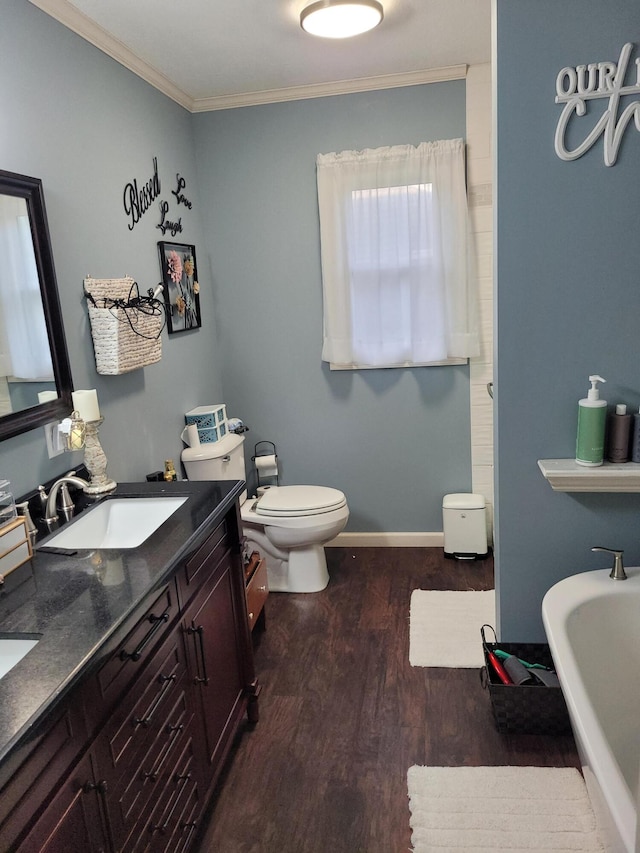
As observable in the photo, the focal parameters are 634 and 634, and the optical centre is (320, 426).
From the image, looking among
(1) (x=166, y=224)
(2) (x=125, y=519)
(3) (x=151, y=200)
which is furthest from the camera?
(1) (x=166, y=224)

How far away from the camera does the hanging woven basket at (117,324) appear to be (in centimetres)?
231

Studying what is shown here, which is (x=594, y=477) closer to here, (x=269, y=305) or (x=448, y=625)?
(x=448, y=625)

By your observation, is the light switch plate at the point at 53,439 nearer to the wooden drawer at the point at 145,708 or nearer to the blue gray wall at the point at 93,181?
the blue gray wall at the point at 93,181

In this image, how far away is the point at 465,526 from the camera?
342 centimetres

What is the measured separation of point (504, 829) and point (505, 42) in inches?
90.5

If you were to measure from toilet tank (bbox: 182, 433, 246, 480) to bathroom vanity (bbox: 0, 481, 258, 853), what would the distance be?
3.02 ft

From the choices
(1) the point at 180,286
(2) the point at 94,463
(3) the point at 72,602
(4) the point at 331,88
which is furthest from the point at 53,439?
(4) the point at 331,88

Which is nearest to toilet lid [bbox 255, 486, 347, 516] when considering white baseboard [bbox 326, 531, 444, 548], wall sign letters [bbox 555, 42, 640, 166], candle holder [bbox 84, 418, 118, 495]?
white baseboard [bbox 326, 531, 444, 548]

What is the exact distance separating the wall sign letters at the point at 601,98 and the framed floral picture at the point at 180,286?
1.80 metres

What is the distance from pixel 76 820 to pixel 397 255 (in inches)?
111

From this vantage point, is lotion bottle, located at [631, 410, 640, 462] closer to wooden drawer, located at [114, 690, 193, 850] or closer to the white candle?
wooden drawer, located at [114, 690, 193, 850]

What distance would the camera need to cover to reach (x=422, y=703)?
235 centimetres

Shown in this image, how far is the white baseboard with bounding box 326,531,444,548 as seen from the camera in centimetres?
368

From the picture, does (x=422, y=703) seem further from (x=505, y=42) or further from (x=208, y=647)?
(x=505, y=42)
